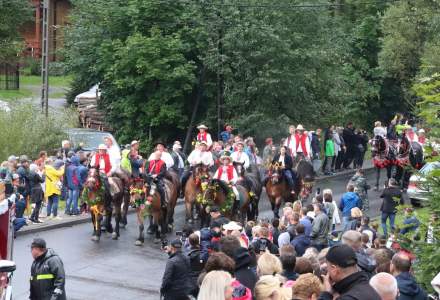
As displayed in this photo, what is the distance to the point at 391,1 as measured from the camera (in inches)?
1801

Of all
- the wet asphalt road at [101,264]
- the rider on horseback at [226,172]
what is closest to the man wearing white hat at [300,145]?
the wet asphalt road at [101,264]

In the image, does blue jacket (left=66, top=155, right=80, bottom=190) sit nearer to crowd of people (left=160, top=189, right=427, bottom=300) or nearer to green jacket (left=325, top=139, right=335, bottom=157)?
crowd of people (left=160, top=189, right=427, bottom=300)

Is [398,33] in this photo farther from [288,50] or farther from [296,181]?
[296,181]

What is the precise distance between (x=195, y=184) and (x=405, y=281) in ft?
42.3

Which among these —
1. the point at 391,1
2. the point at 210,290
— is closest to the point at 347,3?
the point at 391,1

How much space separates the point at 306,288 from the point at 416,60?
118 feet

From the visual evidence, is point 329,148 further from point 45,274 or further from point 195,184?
point 45,274

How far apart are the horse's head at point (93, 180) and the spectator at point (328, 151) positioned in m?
13.6

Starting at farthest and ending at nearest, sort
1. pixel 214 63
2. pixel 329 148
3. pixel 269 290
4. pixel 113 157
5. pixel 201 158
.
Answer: pixel 214 63 < pixel 329 148 < pixel 201 158 < pixel 113 157 < pixel 269 290

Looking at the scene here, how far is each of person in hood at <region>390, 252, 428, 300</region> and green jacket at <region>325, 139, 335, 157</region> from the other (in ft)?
74.2

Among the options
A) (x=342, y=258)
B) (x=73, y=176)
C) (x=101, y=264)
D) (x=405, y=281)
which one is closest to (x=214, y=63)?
(x=73, y=176)

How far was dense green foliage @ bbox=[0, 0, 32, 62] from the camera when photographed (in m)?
57.0

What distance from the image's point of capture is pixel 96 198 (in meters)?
23.1

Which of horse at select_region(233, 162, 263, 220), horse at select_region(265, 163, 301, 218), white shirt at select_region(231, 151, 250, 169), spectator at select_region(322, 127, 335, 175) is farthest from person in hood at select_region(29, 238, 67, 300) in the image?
spectator at select_region(322, 127, 335, 175)
